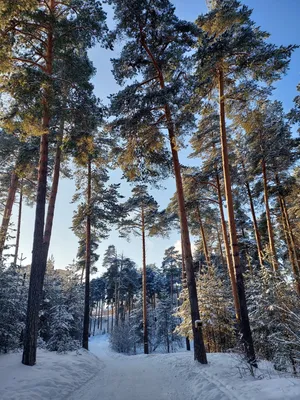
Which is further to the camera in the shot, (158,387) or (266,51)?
(266,51)

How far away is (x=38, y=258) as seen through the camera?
7559 millimetres

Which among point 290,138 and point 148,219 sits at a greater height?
point 290,138

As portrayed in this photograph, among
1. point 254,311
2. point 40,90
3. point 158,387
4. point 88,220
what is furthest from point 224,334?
point 40,90

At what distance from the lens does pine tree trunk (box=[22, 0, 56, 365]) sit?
6.84 metres

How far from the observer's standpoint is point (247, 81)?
8.20m

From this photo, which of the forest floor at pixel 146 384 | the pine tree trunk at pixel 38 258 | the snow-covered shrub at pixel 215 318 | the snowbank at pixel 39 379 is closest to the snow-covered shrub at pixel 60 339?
the snowbank at pixel 39 379

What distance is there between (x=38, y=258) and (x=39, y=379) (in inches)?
129

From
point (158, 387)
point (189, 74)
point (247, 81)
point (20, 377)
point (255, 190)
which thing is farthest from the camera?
point (255, 190)

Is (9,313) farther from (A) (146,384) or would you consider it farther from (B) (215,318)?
(B) (215,318)

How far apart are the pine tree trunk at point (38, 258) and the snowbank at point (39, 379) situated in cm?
54

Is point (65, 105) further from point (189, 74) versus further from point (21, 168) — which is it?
point (189, 74)

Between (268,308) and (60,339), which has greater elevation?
(268,308)

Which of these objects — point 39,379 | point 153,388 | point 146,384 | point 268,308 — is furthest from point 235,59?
point 39,379

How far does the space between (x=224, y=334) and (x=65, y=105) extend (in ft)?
44.8
